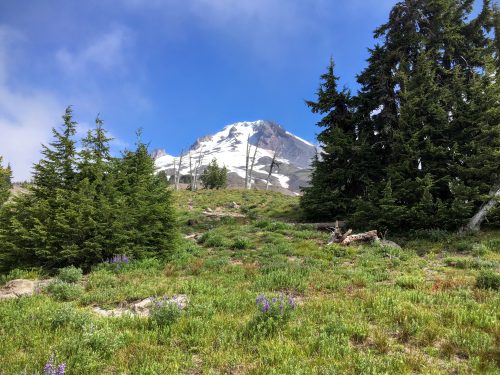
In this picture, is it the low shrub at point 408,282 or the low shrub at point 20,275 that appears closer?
the low shrub at point 408,282

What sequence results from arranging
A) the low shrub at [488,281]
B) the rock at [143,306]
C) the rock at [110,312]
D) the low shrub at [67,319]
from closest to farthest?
1. the low shrub at [67,319]
2. the rock at [110,312]
3. the rock at [143,306]
4. the low shrub at [488,281]

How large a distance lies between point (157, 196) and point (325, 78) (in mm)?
17257

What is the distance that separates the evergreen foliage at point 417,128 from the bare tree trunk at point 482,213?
43 centimetres

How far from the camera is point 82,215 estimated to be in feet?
43.4

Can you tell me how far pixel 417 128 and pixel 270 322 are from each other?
60.0 feet

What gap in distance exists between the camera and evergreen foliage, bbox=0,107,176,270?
13.1m

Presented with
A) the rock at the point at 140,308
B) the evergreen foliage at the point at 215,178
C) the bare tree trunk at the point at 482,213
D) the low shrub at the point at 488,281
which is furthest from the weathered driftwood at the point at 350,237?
the evergreen foliage at the point at 215,178

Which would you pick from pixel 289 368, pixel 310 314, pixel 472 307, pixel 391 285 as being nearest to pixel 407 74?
pixel 391 285

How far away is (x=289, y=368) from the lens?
489 centimetres

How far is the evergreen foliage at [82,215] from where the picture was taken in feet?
43.0

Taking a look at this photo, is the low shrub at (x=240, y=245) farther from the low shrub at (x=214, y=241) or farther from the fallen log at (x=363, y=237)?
the fallen log at (x=363, y=237)

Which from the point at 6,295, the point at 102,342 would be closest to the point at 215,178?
the point at 6,295

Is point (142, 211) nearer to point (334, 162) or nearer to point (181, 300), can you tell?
point (181, 300)

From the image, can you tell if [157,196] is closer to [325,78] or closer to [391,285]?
[391,285]
